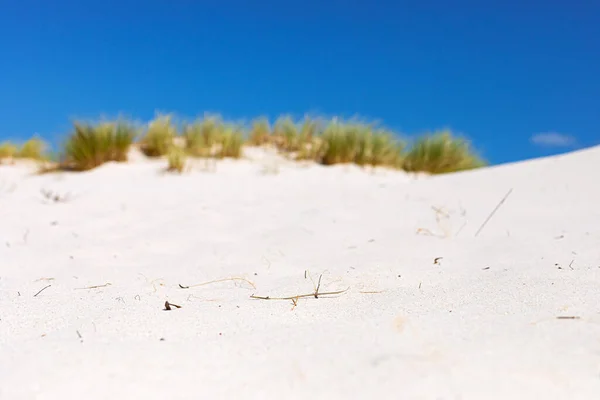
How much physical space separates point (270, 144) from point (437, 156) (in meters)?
1.87

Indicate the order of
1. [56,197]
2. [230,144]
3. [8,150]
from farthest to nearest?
[8,150] < [230,144] < [56,197]

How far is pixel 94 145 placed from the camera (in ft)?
16.3

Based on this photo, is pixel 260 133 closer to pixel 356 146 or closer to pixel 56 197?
pixel 356 146

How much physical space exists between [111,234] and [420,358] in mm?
2087

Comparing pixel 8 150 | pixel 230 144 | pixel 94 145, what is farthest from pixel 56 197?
pixel 8 150

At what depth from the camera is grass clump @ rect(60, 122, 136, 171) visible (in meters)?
4.93

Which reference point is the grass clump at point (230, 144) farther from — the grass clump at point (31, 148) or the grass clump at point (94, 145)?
the grass clump at point (31, 148)

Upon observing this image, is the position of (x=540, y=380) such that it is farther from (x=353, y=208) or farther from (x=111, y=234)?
(x=111, y=234)

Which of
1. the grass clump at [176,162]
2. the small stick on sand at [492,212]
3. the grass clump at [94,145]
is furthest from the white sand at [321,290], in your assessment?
the grass clump at [94,145]

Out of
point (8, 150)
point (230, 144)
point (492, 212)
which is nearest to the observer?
point (492, 212)

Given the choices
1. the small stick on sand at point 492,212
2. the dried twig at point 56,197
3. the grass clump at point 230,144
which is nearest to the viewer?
the small stick on sand at point 492,212

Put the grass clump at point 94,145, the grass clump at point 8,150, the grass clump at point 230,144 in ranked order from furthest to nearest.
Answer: the grass clump at point 8,150, the grass clump at point 230,144, the grass clump at point 94,145

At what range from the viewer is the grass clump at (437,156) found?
18.4 feet

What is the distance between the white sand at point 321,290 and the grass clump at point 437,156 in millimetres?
2150
